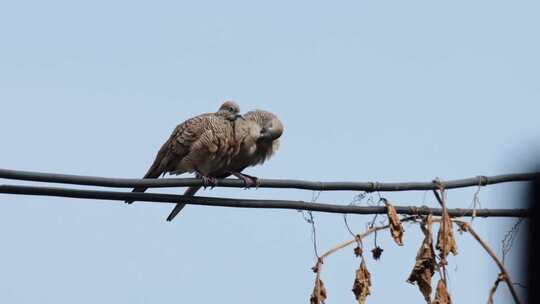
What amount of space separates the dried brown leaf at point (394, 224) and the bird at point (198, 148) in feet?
10.4

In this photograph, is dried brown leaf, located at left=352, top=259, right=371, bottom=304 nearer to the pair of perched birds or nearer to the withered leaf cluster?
the withered leaf cluster

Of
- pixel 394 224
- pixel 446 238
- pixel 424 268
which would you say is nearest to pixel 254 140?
pixel 394 224

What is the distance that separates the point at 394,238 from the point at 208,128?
11.8ft

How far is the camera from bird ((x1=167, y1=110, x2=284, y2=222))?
7.86 meters

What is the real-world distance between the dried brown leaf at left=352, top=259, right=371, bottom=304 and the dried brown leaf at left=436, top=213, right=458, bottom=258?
44cm

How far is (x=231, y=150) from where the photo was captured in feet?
25.0

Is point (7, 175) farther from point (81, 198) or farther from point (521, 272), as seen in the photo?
point (521, 272)

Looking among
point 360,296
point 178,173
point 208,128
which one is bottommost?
point 360,296

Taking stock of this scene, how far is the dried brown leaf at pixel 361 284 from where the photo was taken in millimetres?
4129

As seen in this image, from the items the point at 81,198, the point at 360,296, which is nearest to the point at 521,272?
the point at 360,296

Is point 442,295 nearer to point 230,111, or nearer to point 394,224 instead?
point 394,224

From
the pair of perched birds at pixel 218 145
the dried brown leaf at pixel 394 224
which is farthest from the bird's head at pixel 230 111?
the dried brown leaf at pixel 394 224

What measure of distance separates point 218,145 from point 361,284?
3.60 meters

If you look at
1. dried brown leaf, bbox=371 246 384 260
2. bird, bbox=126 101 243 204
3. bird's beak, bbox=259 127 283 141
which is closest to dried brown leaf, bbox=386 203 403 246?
dried brown leaf, bbox=371 246 384 260
